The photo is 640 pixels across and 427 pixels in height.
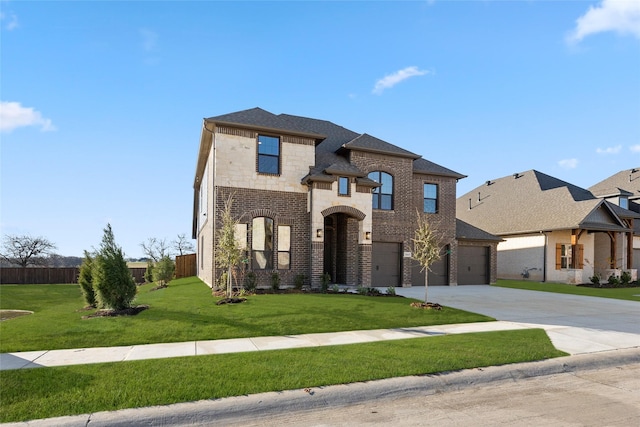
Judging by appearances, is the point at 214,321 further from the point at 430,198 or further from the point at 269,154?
the point at 430,198

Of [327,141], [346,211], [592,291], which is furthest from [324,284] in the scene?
[592,291]

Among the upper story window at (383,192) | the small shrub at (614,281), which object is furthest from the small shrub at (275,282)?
the small shrub at (614,281)

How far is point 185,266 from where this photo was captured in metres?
27.2

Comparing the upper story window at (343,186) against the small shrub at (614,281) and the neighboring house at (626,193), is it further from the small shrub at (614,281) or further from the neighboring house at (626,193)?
the neighboring house at (626,193)

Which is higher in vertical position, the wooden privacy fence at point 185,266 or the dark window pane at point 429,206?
the dark window pane at point 429,206

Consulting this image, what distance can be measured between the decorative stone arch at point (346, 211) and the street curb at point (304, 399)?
10.4 m

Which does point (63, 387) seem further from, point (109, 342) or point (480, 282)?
point (480, 282)

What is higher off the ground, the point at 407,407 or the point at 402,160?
the point at 402,160

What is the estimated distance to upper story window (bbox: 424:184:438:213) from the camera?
20422 mm

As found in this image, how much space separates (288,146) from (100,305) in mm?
9502

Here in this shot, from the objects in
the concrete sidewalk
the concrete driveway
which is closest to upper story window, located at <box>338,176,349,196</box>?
the concrete driveway

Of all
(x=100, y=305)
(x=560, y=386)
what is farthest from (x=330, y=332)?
(x=100, y=305)

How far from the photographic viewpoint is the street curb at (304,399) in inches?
166

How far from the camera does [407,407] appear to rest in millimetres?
4883
